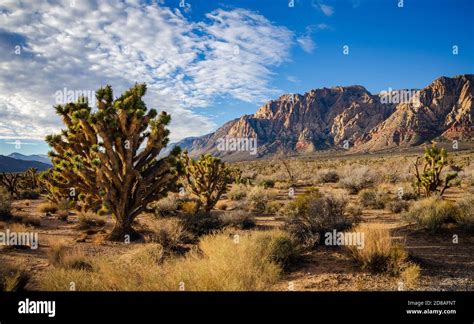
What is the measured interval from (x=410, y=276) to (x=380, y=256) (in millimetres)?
746

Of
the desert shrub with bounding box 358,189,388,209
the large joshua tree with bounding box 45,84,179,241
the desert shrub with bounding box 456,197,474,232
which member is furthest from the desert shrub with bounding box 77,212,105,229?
the desert shrub with bounding box 456,197,474,232

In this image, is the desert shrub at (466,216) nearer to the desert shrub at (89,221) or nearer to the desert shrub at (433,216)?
the desert shrub at (433,216)

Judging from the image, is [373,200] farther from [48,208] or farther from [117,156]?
[48,208]

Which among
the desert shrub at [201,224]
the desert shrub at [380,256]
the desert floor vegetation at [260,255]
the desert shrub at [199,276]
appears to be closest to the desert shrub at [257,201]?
the desert floor vegetation at [260,255]

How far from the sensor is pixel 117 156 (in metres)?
9.56

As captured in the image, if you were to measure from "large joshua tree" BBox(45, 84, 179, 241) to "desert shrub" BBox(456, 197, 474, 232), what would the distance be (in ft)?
29.9

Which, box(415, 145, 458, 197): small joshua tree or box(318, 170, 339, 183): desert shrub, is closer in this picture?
box(415, 145, 458, 197): small joshua tree

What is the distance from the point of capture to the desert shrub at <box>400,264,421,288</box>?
5091mm

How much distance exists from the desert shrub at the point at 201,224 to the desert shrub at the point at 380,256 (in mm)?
5170

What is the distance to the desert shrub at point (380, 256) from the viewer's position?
5699mm

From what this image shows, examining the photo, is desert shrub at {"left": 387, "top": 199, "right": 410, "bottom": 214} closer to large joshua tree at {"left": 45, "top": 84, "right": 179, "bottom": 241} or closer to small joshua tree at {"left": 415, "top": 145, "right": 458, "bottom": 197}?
small joshua tree at {"left": 415, "top": 145, "right": 458, "bottom": 197}

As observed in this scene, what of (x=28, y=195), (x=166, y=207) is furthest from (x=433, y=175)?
(x=28, y=195)

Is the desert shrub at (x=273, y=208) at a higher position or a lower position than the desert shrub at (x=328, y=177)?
lower
